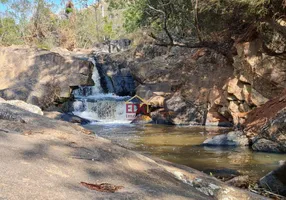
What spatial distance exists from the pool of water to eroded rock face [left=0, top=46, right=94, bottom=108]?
5937mm

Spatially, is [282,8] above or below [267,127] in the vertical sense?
above

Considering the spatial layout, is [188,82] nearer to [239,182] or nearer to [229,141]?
[229,141]

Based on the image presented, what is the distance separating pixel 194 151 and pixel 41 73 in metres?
11.9

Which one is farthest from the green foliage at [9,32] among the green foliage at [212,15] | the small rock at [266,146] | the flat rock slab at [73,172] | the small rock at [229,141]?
the flat rock slab at [73,172]

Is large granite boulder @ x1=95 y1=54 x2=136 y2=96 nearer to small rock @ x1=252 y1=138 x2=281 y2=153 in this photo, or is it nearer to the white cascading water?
the white cascading water

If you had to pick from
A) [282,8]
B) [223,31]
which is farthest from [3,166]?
[223,31]

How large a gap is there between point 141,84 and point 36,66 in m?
5.57

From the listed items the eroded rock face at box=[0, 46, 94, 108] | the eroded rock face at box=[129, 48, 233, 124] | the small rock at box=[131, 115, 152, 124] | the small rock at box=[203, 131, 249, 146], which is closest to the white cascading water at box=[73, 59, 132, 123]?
the small rock at box=[131, 115, 152, 124]

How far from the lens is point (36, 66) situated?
719 inches

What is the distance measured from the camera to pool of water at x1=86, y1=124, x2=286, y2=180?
22.1 ft

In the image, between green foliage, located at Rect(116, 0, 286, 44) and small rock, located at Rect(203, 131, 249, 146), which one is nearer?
green foliage, located at Rect(116, 0, 286, 44)

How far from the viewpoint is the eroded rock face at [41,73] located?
16969mm

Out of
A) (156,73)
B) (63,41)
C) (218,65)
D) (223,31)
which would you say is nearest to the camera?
(223,31)

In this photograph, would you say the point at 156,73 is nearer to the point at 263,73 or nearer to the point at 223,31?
the point at 223,31
